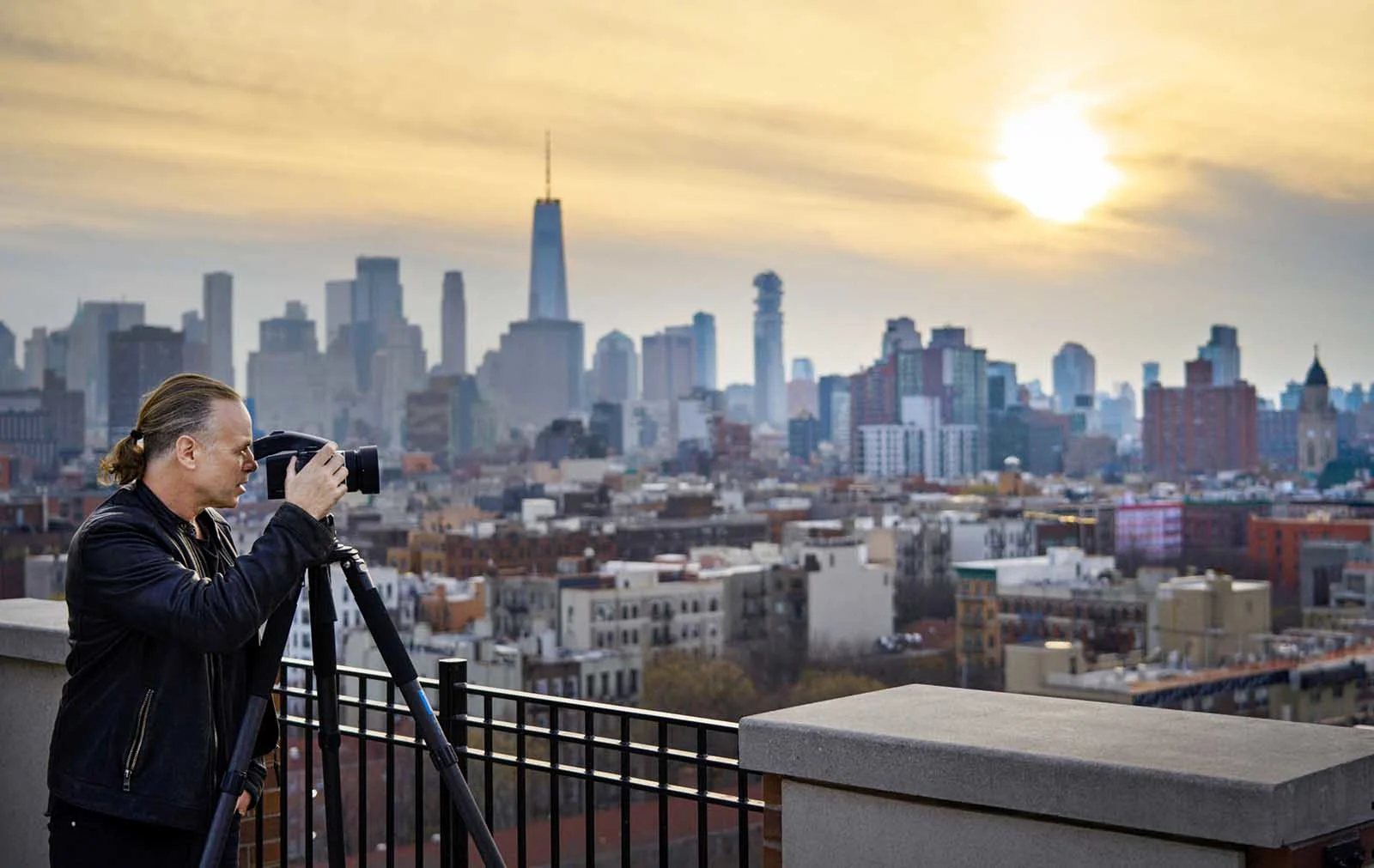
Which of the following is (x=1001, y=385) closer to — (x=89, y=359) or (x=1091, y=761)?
(x=89, y=359)

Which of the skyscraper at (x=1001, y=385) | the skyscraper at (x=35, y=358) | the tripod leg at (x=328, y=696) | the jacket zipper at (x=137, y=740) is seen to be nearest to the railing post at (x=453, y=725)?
the tripod leg at (x=328, y=696)

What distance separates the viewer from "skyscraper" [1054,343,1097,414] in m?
131

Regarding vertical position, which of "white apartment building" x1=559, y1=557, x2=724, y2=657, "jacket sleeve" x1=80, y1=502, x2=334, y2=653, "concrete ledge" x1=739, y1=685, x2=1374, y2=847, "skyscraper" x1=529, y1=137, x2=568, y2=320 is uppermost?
"skyscraper" x1=529, y1=137, x2=568, y2=320

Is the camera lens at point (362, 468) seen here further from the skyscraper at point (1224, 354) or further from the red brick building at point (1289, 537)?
the skyscraper at point (1224, 354)

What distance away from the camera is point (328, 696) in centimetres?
238

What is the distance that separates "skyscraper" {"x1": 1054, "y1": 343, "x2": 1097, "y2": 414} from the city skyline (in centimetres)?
1007

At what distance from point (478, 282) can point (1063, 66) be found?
2836 inches

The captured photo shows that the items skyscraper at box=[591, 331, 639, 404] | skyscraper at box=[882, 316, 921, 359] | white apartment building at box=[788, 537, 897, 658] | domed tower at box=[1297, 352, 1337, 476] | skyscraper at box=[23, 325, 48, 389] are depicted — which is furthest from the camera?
skyscraper at box=[591, 331, 639, 404]

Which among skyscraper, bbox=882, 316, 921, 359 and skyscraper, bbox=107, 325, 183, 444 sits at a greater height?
skyscraper, bbox=882, 316, 921, 359

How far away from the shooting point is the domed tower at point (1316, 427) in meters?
93.6

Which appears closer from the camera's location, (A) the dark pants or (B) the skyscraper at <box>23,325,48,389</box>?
(A) the dark pants

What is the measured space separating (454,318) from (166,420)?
414 feet

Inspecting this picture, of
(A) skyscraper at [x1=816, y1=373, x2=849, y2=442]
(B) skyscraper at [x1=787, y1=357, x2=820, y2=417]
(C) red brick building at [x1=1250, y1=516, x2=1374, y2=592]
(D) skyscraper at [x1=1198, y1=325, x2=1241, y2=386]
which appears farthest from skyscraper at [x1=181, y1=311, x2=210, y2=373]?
(D) skyscraper at [x1=1198, y1=325, x2=1241, y2=386]

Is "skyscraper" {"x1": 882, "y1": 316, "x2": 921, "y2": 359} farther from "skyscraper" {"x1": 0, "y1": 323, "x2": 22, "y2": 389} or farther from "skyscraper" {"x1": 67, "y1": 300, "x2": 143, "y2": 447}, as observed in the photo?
"skyscraper" {"x1": 0, "y1": 323, "x2": 22, "y2": 389}
